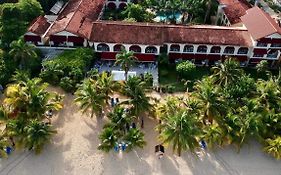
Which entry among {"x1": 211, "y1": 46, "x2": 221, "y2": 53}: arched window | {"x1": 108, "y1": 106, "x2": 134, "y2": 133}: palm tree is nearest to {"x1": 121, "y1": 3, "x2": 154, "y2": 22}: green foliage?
{"x1": 211, "y1": 46, "x2": 221, "y2": 53}: arched window

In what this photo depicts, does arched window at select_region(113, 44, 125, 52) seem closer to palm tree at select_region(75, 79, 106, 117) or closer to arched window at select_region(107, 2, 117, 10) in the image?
palm tree at select_region(75, 79, 106, 117)

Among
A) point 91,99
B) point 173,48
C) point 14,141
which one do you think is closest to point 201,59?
point 173,48

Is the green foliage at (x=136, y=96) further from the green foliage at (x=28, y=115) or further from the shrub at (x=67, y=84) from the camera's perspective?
the shrub at (x=67, y=84)

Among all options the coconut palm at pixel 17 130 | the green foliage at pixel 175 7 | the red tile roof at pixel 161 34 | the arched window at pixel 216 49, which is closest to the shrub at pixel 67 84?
the red tile roof at pixel 161 34

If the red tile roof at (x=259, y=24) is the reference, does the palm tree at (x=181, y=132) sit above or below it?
below

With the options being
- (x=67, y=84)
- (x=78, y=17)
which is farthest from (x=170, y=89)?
(x=78, y=17)

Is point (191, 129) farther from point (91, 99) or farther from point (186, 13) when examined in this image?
point (186, 13)
